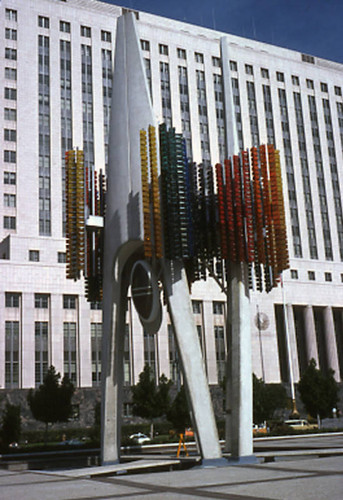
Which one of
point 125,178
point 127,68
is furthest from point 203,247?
point 127,68

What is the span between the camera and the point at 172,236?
89.6 ft

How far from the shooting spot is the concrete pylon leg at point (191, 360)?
2609 centimetres

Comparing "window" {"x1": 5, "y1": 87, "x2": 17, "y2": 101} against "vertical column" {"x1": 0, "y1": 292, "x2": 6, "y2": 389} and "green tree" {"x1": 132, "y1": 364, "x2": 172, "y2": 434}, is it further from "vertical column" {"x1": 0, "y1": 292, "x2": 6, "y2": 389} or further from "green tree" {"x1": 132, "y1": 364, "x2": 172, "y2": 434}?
"green tree" {"x1": 132, "y1": 364, "x2": 172, "y2": 434}

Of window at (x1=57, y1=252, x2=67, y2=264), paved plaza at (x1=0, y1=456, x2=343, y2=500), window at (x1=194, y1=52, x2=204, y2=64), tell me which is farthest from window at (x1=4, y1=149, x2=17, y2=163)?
paved plaza at (x1=0, y1=456, x2=343, y2=500)

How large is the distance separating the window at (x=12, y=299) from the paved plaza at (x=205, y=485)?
5311 cm

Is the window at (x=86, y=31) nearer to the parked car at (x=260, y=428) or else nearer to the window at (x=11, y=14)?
the window at (x=11, y=14)

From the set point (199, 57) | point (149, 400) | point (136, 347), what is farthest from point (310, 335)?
point (199, 57)

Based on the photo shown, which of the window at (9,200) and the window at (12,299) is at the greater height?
the window at (9,200)

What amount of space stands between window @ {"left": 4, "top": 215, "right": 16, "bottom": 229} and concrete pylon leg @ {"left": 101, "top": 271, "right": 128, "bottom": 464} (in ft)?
178

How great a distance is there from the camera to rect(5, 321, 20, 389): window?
72750 mm

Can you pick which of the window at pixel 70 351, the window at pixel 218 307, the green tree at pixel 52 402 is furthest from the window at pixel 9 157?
the green tree at pixel 52 402

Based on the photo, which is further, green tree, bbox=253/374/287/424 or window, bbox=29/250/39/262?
window, bbox=29/250/39/262

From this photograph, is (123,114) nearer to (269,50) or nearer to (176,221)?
(176,221)

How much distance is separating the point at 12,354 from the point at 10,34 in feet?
152
